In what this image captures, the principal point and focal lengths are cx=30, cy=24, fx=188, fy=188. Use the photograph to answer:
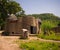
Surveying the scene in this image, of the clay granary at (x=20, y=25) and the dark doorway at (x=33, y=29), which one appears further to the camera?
the dark doorway at (x=33, y=29)

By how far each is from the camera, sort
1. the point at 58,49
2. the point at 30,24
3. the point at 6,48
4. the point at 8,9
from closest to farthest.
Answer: the point at 6,48 → the point at 58,49 → the point at 30,24 → the point at 8,9

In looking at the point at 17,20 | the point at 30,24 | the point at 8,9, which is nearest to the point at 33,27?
the point at 30,24

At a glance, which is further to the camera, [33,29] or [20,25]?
[33,29]

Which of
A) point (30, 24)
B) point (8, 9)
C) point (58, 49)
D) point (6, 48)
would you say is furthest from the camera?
point (8, 9)

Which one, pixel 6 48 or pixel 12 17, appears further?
pixel 12 17

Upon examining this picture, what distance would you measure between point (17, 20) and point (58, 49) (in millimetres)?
15705

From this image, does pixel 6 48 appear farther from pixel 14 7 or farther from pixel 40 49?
pixel 14 7

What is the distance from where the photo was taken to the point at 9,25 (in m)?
33.0

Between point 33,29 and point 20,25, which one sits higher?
point 20,25

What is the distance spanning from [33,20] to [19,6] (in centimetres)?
1685

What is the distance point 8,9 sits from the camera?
4588 centimetres

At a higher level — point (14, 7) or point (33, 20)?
point (14, 7)

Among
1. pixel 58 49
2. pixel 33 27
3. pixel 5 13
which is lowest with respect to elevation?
pixel 58 49

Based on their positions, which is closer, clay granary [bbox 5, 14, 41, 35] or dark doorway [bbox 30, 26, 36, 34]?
clay granary [bbox 5, 14, 41, 35]
